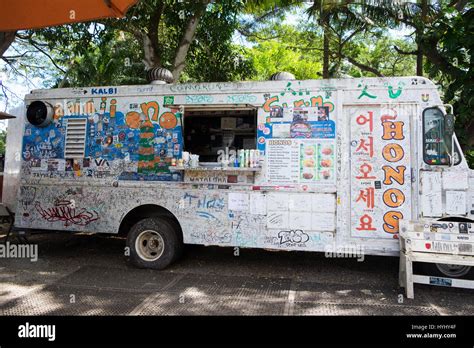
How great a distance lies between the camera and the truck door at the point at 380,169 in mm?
5242

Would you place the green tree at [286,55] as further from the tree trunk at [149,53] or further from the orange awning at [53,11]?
the orange awning at [53,11]

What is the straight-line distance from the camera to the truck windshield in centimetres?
510

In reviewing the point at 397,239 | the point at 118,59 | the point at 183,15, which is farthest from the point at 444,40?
the point at 118,59

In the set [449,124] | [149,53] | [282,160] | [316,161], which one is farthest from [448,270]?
[149,53]

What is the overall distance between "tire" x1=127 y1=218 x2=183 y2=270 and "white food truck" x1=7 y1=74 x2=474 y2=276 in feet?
→ 0.06

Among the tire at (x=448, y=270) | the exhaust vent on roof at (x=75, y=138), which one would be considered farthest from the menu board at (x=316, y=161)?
the exhaust vent on roof at (x=75, y=138)

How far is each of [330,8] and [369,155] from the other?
797 centimetres

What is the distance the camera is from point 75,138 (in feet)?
20.9

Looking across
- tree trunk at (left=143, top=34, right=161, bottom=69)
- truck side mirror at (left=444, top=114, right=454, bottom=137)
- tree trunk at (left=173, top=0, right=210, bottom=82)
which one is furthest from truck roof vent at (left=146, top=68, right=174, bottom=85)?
truck side mirror at (left=444, top=114, right=454, bottom=137)

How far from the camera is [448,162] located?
16.6 ft

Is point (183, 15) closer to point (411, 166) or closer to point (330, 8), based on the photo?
point (330, 8)

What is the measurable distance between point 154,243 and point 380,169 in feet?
11.9

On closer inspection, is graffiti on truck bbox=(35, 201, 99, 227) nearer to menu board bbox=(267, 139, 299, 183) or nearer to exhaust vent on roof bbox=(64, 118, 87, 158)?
exhaust vent on roof bbox=(64, 118, 87, 158)

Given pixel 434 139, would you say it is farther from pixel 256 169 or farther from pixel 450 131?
pixel 256 169
